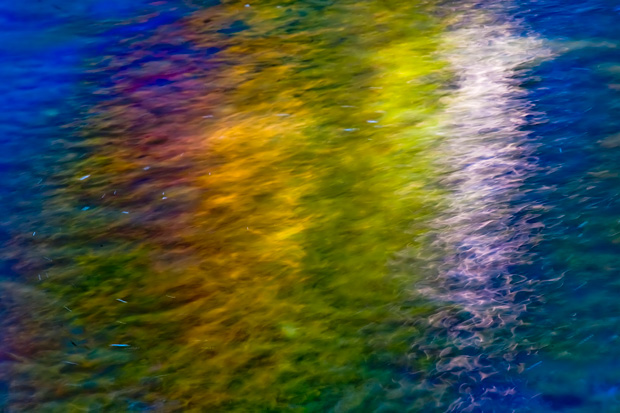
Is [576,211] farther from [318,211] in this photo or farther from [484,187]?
[318,211]

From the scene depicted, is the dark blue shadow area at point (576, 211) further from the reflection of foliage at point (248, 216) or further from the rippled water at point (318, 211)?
the reflection of foliage at point (248, 216)

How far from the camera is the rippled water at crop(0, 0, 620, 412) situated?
1274 mm

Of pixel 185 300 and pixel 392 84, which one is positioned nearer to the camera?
pixel 185 300

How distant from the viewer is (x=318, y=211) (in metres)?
1.66

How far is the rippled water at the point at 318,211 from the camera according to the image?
127 centimetres

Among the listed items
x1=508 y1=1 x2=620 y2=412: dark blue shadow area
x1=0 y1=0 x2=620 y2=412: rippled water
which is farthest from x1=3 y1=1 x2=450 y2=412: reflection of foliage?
x1=508 y1=1 x2=620 y2=412: dark blue shadow area

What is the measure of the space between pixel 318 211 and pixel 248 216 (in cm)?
18

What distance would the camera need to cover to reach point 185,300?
1.46 meters

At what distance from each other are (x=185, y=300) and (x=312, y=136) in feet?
2.24

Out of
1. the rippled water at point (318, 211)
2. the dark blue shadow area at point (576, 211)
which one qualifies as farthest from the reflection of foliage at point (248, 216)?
the dark blue shadow area at point (576, 211)

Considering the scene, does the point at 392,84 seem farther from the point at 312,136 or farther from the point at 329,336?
the point at 329,336

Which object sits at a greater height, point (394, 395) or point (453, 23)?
point (453, 23)

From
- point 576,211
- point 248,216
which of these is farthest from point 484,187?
point 248,216

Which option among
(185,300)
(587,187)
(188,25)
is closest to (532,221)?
(587,187)
